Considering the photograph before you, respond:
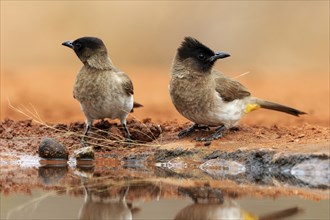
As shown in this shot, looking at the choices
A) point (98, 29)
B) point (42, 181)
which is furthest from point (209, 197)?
point (98, 29)

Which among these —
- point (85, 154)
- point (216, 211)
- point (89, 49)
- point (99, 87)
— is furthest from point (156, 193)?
point (89, 49)

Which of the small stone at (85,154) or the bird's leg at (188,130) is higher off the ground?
the bird's leg at (188,130)

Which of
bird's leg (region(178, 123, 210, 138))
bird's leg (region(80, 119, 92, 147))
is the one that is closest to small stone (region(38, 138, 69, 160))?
bird's leg (region(80, 119, 92, 147))

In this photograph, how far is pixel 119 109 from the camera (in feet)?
34.9

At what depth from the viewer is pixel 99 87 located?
10.5 meters

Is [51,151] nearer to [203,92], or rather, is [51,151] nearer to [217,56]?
[203,92]

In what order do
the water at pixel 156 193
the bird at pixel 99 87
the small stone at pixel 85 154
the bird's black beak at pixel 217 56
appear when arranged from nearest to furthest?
the water at pixel 156 193 < the small stone at pixel 85 154 < the bird at pixel 99 87 < the bird's black beak at pixel 217 56

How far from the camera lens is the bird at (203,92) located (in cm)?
1041

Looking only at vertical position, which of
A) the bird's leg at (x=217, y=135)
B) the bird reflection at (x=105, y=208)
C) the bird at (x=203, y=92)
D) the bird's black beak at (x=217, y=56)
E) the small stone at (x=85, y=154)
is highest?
the bird's black beak at (x=217, y=56)

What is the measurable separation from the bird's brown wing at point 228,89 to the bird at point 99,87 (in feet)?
3.37

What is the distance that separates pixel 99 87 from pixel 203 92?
119 cm

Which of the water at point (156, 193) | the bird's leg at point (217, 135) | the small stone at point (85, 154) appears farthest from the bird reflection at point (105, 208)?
the bird's leg at point (217, 135)

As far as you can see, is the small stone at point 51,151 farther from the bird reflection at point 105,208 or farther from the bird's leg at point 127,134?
the bird reflection at point 105,208

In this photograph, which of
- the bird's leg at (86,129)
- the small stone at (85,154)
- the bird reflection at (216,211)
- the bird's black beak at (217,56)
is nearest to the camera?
the bird reflection at (216,211)
